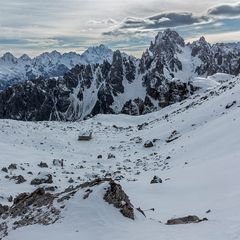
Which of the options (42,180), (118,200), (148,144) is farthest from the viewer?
(148,144)

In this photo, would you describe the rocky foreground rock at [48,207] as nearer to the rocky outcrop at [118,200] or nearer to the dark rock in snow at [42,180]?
the rocky outcrop at [118,200]

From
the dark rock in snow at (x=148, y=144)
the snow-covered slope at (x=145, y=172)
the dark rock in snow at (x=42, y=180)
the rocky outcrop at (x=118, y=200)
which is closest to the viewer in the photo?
the snow-covered slope at (x=145, y=172)

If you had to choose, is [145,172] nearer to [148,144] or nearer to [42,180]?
[42,180]

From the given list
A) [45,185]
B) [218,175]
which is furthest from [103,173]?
[218,175]

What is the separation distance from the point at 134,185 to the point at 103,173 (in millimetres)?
6588

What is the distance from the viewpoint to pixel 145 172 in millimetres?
37281

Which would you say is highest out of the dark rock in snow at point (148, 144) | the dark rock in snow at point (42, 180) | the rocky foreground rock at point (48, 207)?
the rocky foreground rock at point (48, 207)

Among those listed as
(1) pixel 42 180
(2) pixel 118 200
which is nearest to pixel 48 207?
(2) pixel 118 200

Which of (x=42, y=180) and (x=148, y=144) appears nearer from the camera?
(x=42, y=180)

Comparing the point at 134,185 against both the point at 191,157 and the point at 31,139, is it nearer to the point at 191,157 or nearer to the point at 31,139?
the point at 191,157

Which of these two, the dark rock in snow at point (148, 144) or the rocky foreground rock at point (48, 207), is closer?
the rocky foreground rock at point (48, 207)

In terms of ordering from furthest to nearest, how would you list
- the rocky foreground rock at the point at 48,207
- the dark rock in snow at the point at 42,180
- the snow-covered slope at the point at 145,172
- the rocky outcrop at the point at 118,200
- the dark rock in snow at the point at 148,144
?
the dark rock in snow at the point at 148,144, the dark rock in snow at the point at 42,180, the rocky outcrop at the point at 118,200, the rocky foreground rock at the point at 48,207, the snow-covered slope at the point at 145,172

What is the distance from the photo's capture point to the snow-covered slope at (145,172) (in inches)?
648

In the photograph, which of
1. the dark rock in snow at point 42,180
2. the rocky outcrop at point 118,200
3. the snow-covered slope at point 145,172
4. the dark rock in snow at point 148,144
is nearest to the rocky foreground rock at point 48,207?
the rocky outcrop at point 118,200
